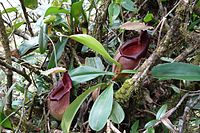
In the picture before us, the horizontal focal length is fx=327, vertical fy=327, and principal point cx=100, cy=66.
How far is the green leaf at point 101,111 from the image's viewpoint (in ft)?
1.85

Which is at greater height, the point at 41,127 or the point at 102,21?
the point at 102,21

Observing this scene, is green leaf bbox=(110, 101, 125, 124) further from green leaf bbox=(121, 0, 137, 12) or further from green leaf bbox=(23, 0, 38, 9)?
green leaf bbox=(23, 0, 38, 9)

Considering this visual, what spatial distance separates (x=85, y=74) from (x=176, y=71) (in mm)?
180

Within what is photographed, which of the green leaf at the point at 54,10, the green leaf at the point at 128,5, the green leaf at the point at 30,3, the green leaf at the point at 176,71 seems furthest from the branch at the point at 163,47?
the green leaf at the point at 30,3

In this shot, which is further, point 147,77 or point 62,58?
point 62,58

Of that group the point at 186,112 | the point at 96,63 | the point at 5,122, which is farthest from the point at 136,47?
the point at 5,122

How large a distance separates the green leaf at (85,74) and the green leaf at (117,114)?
7cm

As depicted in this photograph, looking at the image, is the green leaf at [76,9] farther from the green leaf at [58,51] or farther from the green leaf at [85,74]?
the green leaf at [85,74]

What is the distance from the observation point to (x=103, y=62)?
0.78 meters

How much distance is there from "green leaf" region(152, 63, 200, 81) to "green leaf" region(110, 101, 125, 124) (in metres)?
0.09

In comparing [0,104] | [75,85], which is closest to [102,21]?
[75,85]

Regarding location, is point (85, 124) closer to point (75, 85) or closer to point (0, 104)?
point (75, 85)

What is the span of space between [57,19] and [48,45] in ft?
0.24

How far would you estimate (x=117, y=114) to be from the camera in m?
0.59
